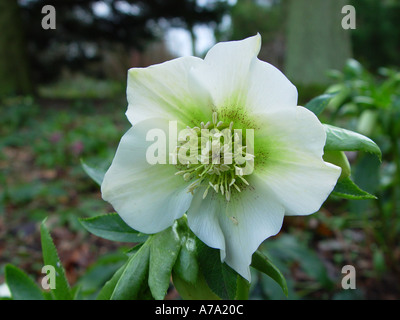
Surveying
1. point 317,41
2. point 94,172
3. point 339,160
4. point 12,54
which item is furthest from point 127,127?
point 317,41

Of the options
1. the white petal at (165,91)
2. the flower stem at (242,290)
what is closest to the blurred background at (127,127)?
the white petal at (165,91)

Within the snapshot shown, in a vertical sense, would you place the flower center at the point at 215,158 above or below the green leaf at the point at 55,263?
above

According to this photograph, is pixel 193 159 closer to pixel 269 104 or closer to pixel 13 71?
pixel 269 104

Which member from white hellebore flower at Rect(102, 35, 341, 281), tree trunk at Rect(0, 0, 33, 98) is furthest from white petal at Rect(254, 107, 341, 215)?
tree trunk at Rect(0, 0, 33, 98)

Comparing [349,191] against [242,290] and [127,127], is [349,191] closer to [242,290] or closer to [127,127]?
[242,290]

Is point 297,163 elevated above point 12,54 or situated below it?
below

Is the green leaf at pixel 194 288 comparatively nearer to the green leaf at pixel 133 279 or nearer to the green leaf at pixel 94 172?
the green leaf at pixel 133 279

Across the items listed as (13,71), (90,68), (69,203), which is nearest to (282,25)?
(90,68)
